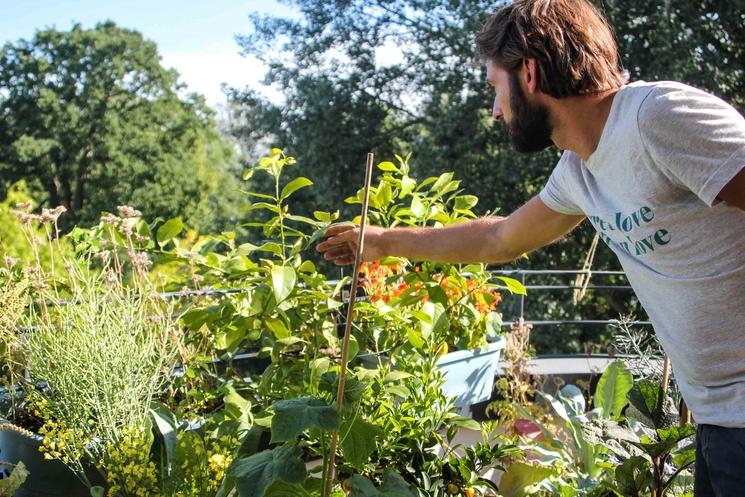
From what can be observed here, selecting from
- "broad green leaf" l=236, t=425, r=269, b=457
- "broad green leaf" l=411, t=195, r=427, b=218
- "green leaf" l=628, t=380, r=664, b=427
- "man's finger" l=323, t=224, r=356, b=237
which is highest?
"man's finger" l=323, t=224, r=356, b=237

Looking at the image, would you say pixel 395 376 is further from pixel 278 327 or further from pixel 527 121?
pixel 527 121

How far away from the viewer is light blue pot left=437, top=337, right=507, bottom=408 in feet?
6.13

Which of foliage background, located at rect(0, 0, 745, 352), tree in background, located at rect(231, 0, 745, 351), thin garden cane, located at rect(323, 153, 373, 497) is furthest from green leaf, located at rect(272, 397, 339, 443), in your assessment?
tree in background, located at rect(231, 0, 745, 351)

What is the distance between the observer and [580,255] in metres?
8.84

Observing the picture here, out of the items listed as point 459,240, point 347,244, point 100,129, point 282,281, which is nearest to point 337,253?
point 347,244

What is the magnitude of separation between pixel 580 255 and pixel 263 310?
778 cm

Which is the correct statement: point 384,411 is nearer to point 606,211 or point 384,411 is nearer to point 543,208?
point 543,208

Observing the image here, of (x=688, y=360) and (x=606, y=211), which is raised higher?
(x=606, y=211)

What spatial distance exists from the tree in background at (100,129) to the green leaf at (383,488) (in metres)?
16.6

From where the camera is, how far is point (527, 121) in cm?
126

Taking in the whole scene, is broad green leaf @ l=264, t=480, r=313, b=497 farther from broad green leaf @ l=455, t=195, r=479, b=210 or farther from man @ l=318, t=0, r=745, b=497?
broad green leaf @ l=455, t=195, r=479, b=210

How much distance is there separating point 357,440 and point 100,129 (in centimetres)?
1849

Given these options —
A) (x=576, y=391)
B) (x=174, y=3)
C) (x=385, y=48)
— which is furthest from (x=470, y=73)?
(x=174, y=3)

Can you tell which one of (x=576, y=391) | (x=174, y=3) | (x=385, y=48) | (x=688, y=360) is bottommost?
(x=576, y=391)
